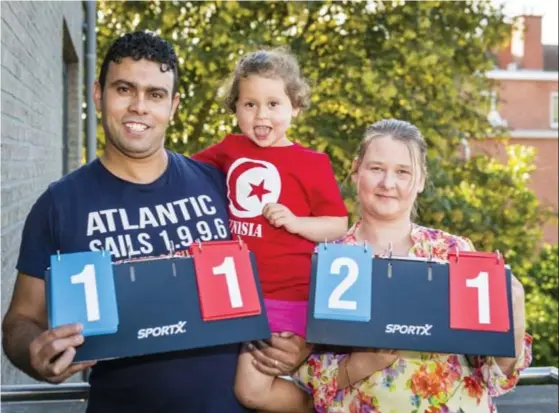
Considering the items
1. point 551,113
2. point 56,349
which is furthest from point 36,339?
point 551,113

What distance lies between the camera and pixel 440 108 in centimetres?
1295

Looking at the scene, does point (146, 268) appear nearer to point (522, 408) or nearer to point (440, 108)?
point (522, 408)

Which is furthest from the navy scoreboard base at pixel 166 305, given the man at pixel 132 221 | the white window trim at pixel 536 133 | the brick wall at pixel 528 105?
the brick wall at pixel 528 105

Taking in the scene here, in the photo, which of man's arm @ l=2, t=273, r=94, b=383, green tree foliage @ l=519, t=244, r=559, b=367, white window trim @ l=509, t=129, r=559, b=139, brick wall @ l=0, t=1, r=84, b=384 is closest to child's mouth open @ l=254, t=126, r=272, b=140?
man's arm @ l=2, t=273, r=94, b=383

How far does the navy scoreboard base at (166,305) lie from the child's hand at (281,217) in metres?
0.35

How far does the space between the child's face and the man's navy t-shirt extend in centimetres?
39

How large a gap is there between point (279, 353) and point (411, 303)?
0.45 metres

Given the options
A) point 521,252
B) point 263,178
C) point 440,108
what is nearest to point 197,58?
point 440,108

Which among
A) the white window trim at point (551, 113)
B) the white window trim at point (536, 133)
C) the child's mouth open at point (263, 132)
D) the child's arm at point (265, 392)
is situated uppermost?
the white window trim at point (551, 113)

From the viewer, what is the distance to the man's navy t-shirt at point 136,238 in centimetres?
242

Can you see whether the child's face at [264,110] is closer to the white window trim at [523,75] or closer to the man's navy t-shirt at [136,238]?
the man's navy t-shirt at [136,238]

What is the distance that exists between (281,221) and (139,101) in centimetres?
58

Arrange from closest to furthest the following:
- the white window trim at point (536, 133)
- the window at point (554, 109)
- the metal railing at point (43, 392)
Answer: the metal railing at point (43, 392), the white window trim at point (536, 133), the window at point (554, 109)

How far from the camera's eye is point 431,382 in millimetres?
2504
